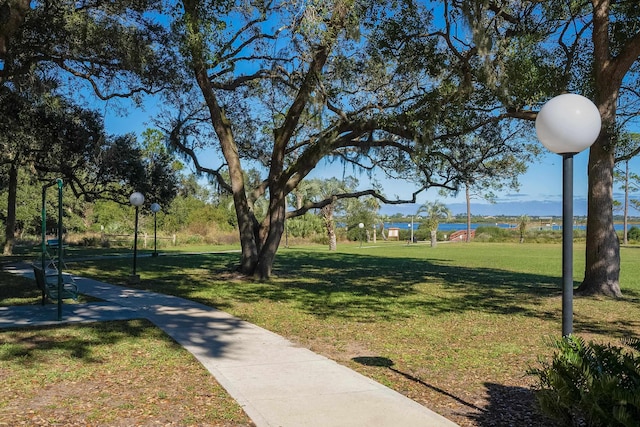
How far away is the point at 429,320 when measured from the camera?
8500 millimetres

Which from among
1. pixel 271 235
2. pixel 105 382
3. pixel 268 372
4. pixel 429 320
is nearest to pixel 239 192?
pixel 271 235

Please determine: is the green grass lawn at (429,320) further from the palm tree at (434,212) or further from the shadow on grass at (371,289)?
the palm tree at (434,212)

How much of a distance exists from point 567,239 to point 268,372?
292 centimetres

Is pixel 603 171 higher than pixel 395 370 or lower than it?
higher

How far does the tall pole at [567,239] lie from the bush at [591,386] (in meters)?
0.28

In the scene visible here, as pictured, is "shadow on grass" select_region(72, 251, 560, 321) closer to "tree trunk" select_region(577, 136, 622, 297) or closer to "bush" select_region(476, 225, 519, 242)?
"tree trunk" select_region(577, 136, 622, 297)

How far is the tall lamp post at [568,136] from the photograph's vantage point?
12.3 ft

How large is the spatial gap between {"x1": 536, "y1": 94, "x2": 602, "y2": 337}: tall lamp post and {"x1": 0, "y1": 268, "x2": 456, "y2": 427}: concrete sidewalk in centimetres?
137

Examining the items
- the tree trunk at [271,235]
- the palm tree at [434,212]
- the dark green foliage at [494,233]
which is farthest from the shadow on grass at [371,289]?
the dark green foliage at [494,233]

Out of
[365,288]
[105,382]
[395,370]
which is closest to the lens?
[105,382]

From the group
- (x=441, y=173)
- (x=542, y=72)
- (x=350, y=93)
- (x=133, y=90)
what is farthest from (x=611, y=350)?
(x=441, y=173)

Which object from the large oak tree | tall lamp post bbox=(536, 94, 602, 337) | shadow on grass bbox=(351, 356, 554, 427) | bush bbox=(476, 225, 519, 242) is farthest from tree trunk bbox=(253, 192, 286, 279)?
bush bbox=(476, 225, 519, 242)

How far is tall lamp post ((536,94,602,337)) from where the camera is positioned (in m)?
3.74

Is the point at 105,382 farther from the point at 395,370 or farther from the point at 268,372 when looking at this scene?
the point at 395,370
